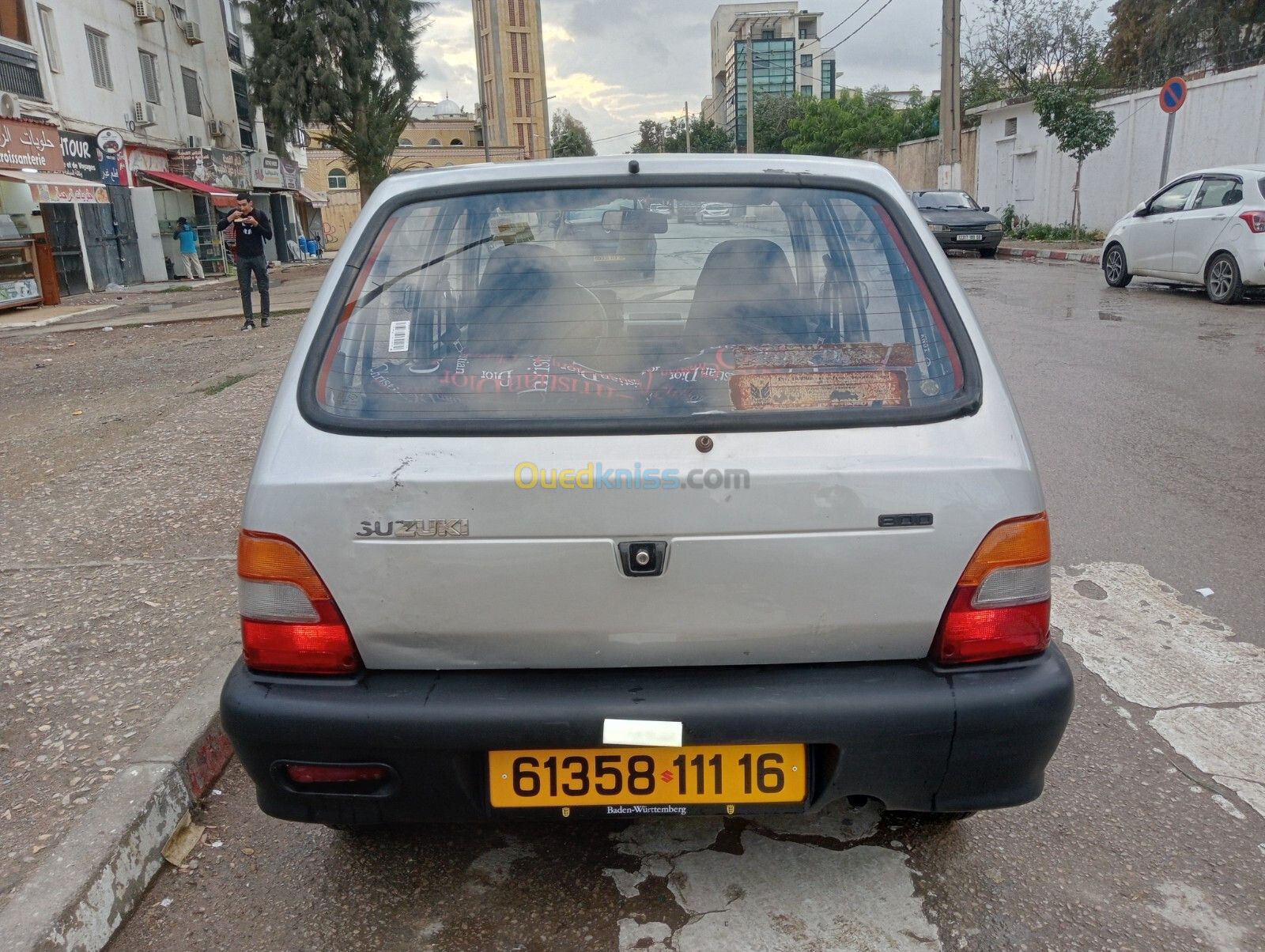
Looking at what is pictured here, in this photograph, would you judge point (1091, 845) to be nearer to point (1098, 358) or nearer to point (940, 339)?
point (940, 339)

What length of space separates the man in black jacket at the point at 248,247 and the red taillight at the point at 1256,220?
11893 millimetres

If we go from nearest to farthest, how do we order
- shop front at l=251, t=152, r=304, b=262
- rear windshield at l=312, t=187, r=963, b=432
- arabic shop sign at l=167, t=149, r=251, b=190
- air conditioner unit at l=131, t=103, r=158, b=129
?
rear windshield at l=312, t=187, r=963, b=432 < air conditioner unit at l=131, t=103, r=158, b=129 < arabic shop sign at l=167, t=149, r=251, b=190 < shop front at l=251, t=152, r=304, b=262

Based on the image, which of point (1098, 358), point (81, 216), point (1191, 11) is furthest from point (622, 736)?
point (1191, 11)

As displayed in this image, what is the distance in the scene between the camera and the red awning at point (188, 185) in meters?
26.0

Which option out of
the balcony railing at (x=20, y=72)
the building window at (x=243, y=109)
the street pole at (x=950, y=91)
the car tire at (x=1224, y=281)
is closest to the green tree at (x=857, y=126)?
the street pole at (x=950, y=91)

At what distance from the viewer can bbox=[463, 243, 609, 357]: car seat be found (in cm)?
220

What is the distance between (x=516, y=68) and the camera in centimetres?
9400

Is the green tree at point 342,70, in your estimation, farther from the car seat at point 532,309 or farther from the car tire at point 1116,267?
the car seat at point 532,309

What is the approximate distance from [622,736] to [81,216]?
24.1 m

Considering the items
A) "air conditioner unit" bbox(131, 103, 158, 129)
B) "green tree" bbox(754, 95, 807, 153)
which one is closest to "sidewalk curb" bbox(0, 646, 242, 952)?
"air conditioner unit" bbox(131, 103, 158, 129)

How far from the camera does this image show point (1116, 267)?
1379cm

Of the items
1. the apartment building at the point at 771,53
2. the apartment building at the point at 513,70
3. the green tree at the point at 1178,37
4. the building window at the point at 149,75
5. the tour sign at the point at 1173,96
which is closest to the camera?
the tour sign at the point at 1173,96

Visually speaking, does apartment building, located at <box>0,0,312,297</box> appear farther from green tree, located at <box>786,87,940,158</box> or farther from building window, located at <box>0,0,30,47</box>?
green tree, located at <box>786,87,940,158</box>

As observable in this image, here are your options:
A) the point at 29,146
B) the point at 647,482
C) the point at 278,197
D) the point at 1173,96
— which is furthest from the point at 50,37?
the point at 647,482
